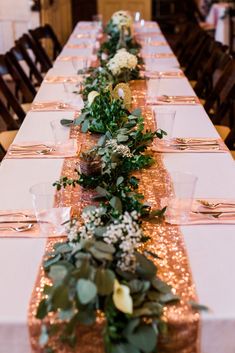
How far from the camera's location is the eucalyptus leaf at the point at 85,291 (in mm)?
1046

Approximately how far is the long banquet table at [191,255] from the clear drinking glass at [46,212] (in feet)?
0.17

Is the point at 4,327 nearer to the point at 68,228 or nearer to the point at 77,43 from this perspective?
the point at 68,228

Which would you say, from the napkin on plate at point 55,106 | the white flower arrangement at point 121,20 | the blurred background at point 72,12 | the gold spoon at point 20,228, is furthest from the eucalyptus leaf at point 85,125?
the blurred background at point 72,12

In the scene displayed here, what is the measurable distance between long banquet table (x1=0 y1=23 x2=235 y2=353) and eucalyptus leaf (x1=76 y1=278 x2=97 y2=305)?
0.20 meters

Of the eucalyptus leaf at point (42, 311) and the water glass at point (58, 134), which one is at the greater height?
the eucalyptus leaf at point (42, 311)

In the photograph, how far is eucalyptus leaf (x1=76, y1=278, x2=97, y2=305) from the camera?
41.2 inches

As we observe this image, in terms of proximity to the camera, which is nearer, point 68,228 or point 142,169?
point 68,228

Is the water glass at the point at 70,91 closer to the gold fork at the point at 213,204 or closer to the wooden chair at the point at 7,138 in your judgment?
the wooden chair at the point at 7,138

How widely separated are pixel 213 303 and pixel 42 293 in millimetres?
364

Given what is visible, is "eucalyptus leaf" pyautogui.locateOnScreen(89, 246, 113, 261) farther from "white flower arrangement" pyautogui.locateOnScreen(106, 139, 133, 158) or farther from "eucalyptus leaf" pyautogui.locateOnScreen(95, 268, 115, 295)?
"white flower arrangement" pyautogui.locateOnScreen(106, 139, 133, 158)

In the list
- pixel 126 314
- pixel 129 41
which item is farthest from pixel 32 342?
pixel 129 41

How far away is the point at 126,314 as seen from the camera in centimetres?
108

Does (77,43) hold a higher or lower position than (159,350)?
lower

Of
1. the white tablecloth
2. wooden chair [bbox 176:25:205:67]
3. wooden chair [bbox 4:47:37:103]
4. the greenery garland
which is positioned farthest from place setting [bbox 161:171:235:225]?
the white tablecloth
